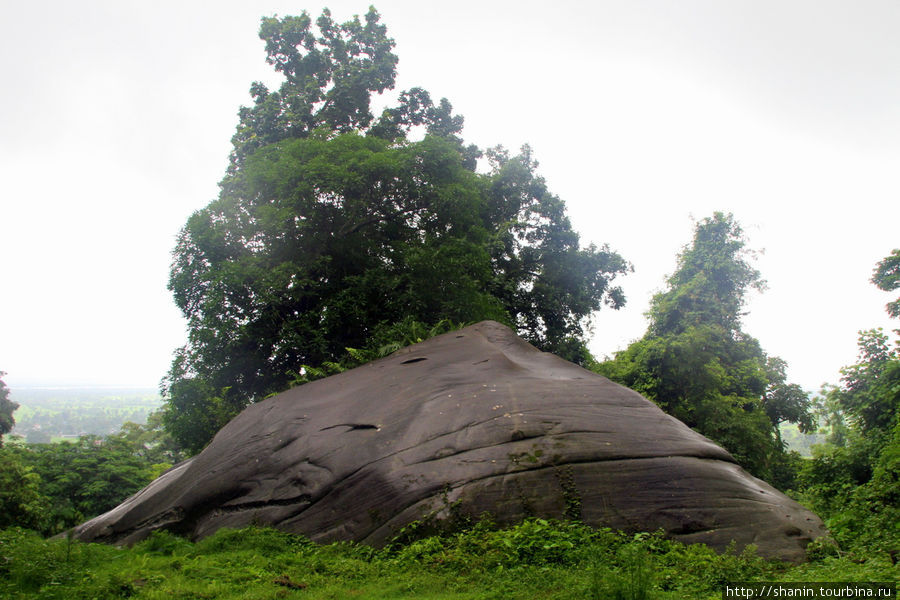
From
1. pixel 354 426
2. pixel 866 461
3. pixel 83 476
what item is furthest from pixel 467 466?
pixel 83 476

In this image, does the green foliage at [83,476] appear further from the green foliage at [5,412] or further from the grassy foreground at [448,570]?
the grassy foreground at [448,570]

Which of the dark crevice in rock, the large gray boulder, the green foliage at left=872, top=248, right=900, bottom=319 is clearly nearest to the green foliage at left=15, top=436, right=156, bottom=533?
the large gray boulder

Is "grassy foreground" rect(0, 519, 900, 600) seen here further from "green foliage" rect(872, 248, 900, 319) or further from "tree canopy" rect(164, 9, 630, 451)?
"green foliage" rect(872, 248, 900, 319)

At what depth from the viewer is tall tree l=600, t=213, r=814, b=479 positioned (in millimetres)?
17844

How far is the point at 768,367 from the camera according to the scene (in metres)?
25.0

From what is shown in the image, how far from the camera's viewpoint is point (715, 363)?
62.5 ft

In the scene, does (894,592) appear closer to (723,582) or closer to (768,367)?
(723,582)

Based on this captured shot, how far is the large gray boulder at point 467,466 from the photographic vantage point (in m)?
6.96

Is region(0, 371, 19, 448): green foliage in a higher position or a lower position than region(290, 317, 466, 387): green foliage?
lower

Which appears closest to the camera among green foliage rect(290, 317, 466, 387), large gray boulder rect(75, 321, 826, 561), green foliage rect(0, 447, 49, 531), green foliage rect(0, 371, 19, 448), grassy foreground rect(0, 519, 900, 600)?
grassy foreground rect(0, 519, 900, 600)

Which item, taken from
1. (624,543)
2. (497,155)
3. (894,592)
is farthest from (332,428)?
(497,155)

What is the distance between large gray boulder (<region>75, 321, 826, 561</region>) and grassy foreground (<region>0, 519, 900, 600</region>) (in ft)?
1.32

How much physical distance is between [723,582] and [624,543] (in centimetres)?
133

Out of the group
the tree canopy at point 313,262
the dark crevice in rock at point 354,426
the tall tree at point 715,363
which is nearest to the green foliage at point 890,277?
the tall tree at point 715,363
